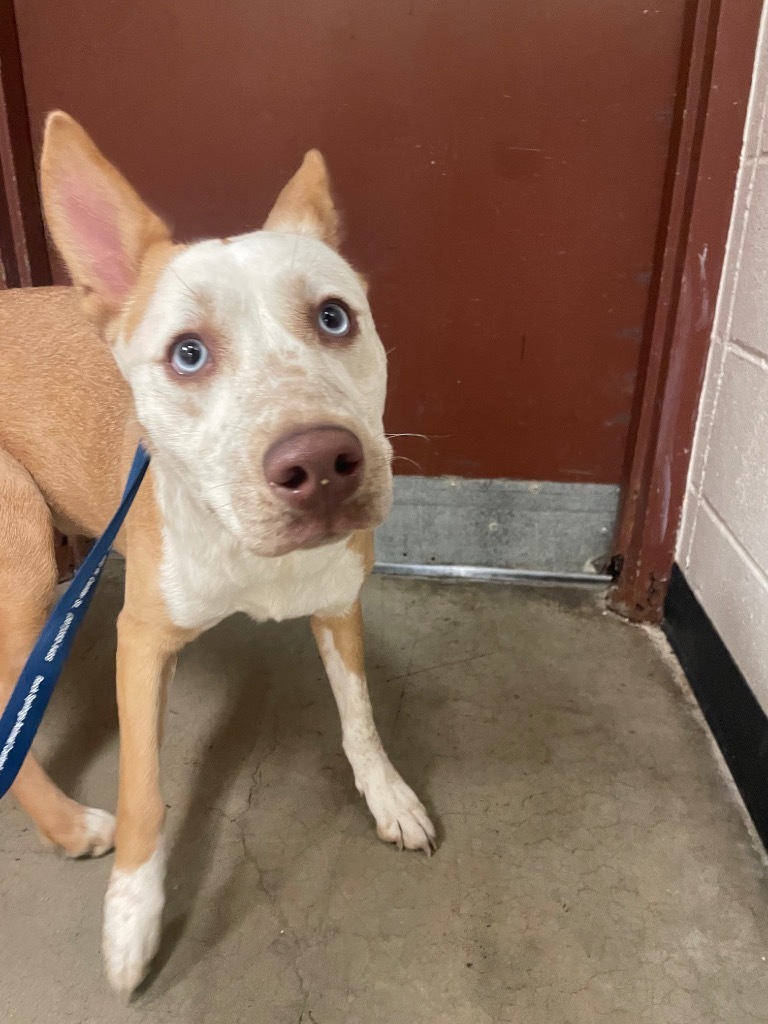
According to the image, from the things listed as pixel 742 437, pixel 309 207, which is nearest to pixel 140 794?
pixel 309 207

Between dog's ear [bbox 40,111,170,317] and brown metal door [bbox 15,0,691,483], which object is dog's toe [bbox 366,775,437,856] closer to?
dog's ear [bbox 40,111,170,317]

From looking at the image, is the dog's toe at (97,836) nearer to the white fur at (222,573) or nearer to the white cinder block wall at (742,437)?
the white fur at (222,573)

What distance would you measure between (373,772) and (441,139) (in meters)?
1.45

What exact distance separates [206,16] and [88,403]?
1004 millimetres

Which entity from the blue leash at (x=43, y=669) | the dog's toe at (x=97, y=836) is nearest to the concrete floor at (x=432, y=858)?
the dog's toe at (x=97, y=836)

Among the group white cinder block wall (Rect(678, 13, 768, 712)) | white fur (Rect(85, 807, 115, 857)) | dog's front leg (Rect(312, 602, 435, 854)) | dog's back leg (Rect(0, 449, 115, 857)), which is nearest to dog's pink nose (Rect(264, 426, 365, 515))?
dog's front leg (Rect(312, 602, 435, 854))

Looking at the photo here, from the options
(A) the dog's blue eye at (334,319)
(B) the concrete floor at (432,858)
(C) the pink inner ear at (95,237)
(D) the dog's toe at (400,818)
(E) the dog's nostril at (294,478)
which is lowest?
(B) the concrete floor at (432,858)

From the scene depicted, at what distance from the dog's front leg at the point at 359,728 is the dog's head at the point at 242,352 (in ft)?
1.67

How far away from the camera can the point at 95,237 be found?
1074 millimetres

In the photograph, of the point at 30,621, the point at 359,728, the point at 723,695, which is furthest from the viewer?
the point at 723,695

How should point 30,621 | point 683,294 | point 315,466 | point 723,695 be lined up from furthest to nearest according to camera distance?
point 683,294 < point 723,695 < point 30,621 < point 315,466

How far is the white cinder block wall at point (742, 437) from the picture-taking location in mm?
1492

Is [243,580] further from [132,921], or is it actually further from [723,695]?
[723,695]

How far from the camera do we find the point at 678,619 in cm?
186
